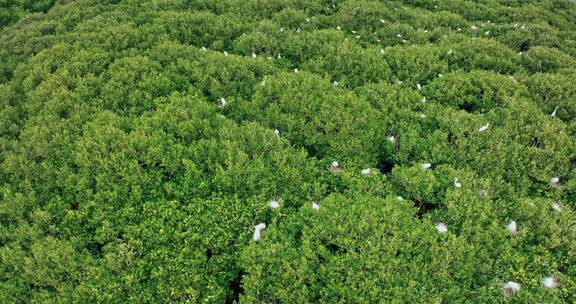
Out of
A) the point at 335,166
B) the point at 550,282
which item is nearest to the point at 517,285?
the point at 550,282

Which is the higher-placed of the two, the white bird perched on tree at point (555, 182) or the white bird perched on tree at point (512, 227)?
the white bird perched on tree at point (555, 182)

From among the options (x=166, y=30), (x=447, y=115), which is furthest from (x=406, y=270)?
(x=166, y=30)

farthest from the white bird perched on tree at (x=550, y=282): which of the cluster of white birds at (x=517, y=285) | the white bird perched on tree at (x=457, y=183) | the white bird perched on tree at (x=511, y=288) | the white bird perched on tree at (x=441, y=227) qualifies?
the white bird perched on tree at (x=457, y=183)

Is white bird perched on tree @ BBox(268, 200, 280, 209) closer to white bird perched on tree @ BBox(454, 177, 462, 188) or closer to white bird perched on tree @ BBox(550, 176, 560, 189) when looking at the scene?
white bird perched on tree @ BBox(454, 177, 462, 188)

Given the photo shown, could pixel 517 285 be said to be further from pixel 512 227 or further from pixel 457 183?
pixel 457 183

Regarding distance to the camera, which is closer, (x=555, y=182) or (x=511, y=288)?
(x=511, y=288)

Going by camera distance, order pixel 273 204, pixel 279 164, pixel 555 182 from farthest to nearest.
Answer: pixel 555 182 < pixel 279 164 < pixel 273 204

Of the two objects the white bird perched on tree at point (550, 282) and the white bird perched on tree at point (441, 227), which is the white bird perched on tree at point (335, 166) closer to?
the white bird perched on tree at point (441, 227)
